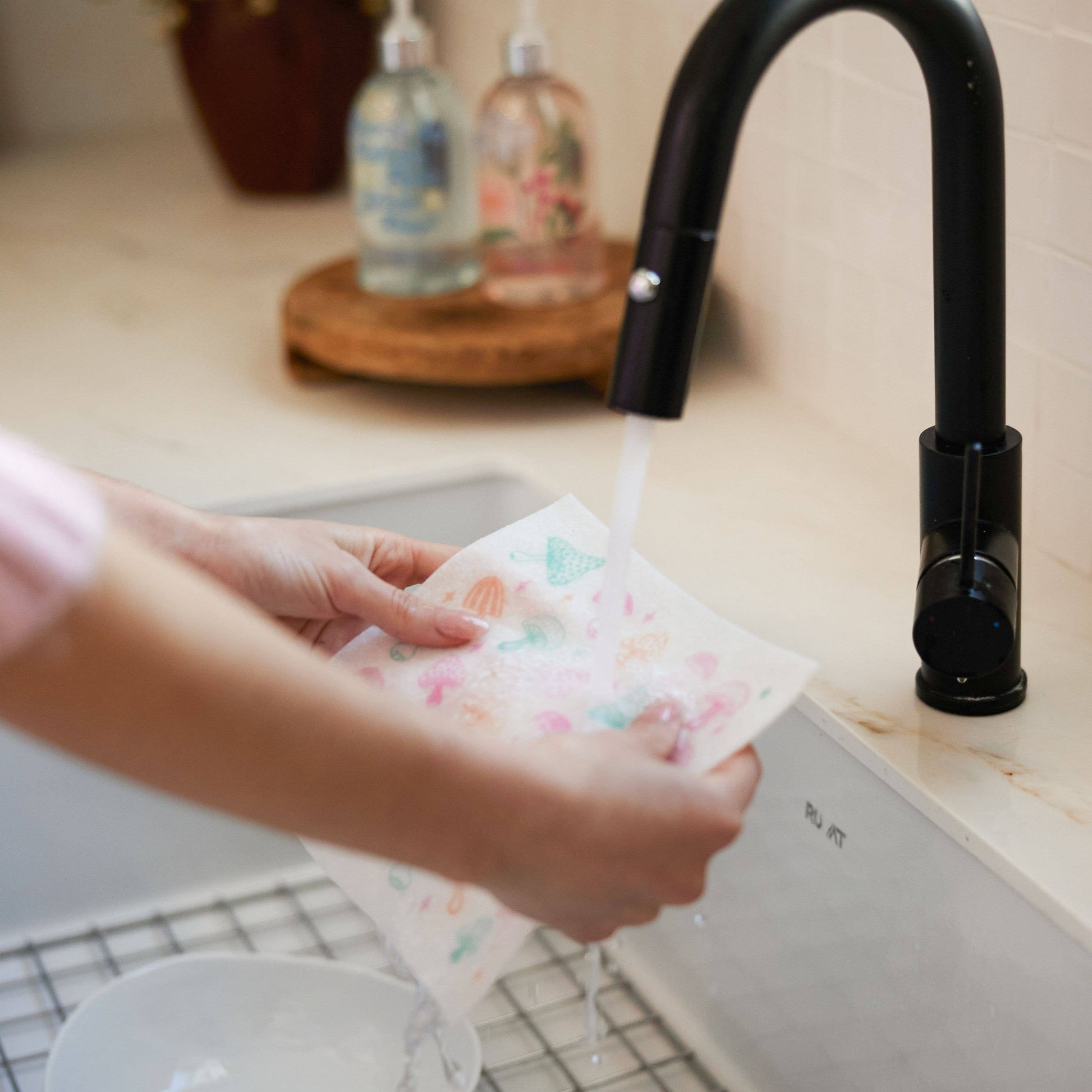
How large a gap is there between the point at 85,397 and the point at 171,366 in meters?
0.09

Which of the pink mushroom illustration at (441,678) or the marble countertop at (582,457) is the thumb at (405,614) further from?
the marble countertop at (582,457)

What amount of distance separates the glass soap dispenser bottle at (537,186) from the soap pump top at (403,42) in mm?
58

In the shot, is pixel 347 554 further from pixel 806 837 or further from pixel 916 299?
pixel 916 299

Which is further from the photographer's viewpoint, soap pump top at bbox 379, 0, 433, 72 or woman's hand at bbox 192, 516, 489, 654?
soap pump top at bbox 379, 0, 433, 72

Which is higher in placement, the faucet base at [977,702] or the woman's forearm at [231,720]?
the woman's forearm at [231,720]

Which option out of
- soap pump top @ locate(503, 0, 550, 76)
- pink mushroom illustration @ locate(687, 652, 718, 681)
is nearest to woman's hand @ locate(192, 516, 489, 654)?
pink mushroom illustration @ locate(687, 652, 718, 681)

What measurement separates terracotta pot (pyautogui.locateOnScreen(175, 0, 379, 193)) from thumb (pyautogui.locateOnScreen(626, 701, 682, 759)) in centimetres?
111

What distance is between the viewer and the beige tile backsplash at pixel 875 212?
0.71 metres

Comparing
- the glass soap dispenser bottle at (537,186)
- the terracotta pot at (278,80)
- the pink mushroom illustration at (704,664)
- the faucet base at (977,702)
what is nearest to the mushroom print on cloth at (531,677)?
the pink mushroom illustration at (704,664)

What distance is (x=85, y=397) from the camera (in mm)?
1076

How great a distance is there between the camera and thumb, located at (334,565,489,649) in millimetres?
631

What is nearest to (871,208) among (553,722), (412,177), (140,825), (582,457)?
(582,457)

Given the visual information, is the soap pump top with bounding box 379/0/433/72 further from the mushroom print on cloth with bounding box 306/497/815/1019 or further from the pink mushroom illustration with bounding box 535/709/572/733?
the pink mushroom illustration with bounding box 535/709/572/733

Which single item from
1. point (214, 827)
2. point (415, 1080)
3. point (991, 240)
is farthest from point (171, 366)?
point (991, 240)
